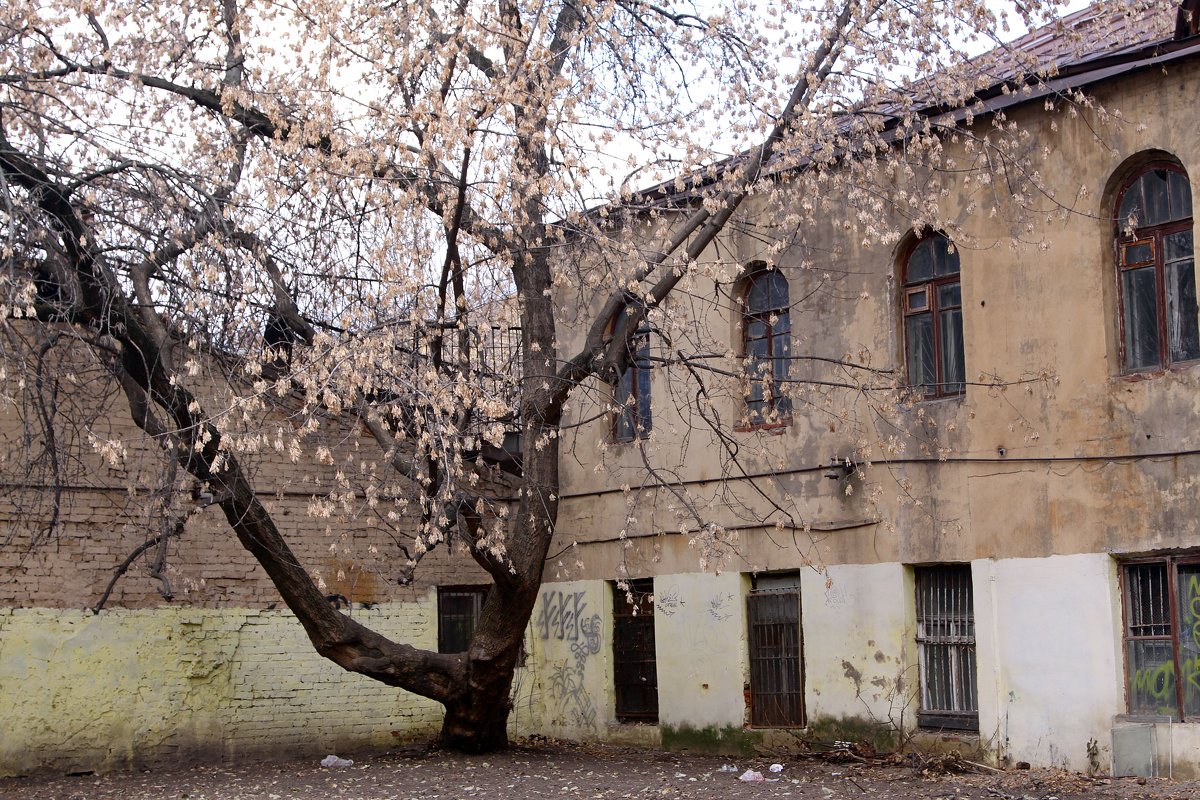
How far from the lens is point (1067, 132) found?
1170cm

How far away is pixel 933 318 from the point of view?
12.8 meters

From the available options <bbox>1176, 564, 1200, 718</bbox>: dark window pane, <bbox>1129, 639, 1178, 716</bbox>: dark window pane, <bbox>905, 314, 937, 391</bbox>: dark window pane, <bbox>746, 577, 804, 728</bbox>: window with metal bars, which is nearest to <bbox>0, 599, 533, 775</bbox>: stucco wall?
<bbox>746, 577, 804, 728</bbox>: window with metal bars

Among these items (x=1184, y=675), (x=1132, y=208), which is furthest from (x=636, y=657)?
(x=1132, y=208)

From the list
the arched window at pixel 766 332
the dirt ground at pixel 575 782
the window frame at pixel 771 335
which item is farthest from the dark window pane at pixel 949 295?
the dirt ground at pixel 575 782

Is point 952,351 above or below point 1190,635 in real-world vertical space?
above

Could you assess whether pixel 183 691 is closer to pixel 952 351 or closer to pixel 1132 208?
pixel 952 351

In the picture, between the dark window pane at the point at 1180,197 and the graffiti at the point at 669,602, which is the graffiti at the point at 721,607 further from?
the dark window pane at the point at 1180,197

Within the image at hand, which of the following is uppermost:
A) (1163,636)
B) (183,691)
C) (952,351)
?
(952,351)

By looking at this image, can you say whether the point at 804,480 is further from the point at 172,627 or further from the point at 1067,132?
the point at 172,627

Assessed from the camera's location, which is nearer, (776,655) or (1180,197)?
(1180,197)

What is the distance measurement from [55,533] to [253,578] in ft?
7.10

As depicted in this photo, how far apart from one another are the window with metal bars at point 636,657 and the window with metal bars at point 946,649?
3.47 meters

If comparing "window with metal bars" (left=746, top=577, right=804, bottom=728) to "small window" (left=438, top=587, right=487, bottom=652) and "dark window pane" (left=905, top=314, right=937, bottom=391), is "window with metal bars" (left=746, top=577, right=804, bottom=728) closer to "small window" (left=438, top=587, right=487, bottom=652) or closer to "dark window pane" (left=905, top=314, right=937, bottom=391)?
"dark window pane" (left=905, top=314, right=937, bottom=391)

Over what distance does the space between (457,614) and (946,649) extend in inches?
245
